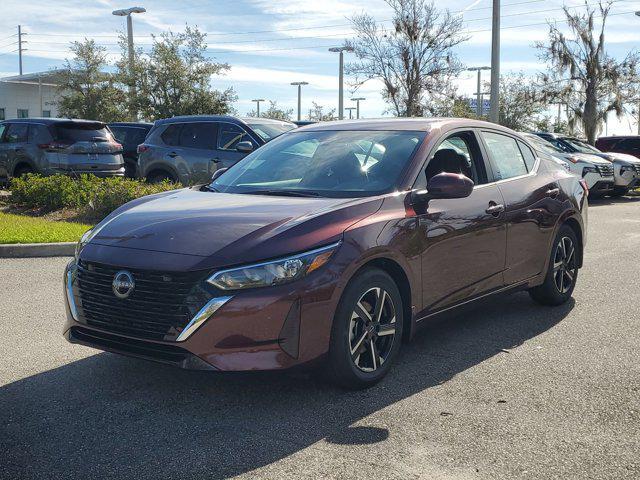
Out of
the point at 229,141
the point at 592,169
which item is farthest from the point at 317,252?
the point at 592,169

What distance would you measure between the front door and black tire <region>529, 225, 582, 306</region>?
957 mm

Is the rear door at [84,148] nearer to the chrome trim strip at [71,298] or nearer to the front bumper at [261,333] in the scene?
the chrome trim strip at [71,298]

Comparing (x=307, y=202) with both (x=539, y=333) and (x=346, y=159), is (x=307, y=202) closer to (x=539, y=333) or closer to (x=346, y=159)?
(x=346, y=159)

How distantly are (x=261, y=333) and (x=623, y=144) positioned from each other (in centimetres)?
2390

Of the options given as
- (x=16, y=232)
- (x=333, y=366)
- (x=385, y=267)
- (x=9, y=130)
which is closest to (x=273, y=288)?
(x=333, y=366)

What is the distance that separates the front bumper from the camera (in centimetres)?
381

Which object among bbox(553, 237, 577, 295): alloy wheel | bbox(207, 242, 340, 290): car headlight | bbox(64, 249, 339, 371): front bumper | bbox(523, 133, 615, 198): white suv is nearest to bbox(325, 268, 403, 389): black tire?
bbox(64, 249, 339, 371): front bumper

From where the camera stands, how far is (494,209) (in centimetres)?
542

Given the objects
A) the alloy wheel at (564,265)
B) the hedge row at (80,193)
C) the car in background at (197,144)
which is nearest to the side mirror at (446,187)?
the alloy wheel at (564,265)

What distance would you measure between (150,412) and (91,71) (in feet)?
124

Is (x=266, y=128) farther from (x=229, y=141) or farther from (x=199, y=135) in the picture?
(x=199, y=135)

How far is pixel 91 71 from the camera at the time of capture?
38.8 meters

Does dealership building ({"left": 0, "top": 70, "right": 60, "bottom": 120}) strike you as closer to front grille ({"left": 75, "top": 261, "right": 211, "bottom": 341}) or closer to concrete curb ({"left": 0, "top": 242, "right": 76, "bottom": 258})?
concrete curb ({"left": 0, "top": 242, "right": 76, "bottom": 258})

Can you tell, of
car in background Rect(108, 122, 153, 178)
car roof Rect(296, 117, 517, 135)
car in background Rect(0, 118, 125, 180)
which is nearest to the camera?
car roof Rect(296, 117, 517, 135)
